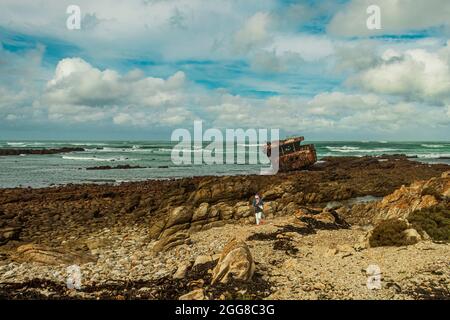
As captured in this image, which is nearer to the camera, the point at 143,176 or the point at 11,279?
the point at 11,279

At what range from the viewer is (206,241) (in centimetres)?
1723

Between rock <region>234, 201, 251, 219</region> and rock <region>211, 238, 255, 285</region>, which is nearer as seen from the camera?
rock <region>211, 238, 255, 285</region>

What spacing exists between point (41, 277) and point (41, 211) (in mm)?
12435

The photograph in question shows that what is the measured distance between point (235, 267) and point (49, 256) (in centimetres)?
811

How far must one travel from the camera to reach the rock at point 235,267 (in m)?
10.8

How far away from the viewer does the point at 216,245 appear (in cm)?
1650

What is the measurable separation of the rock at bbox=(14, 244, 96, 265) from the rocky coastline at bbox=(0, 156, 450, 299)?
6 centimetres

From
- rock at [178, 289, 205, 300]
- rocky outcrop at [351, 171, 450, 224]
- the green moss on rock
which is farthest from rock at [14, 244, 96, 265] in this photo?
rocky outcrop at [351, 171, 450, 224]

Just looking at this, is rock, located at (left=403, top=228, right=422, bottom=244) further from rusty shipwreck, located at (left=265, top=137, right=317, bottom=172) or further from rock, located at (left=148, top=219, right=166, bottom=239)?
rusty shipwreck, located at (left=265, top=137, right=317, bottom=172)

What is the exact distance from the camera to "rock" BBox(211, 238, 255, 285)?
10766 mm
